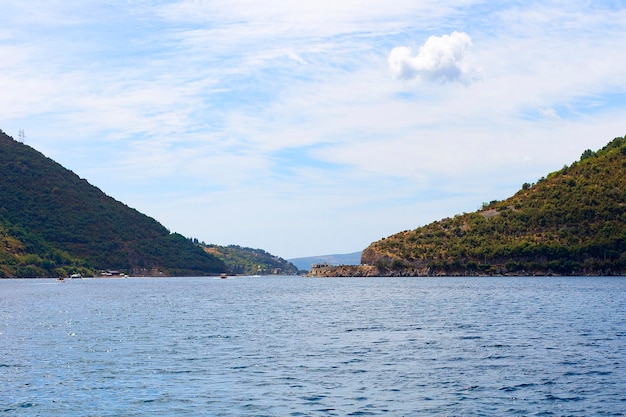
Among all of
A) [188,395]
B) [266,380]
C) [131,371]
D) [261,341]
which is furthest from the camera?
[261,341]

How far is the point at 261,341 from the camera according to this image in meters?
70.8

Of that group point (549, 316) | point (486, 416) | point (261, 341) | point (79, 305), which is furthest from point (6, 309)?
point (486, 416)

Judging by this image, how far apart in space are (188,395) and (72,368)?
1418 cm

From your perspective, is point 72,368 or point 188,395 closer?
point 188,395

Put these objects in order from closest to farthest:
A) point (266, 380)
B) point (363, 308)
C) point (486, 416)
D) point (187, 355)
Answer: point (486, 416), point (266, 380), point (187, 355), point (363, 308)

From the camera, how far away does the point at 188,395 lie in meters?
44.9

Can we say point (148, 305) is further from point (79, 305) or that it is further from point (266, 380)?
point (266, 380)

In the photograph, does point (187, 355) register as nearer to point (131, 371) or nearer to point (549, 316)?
point (131, 371)

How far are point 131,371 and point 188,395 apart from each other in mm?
10118

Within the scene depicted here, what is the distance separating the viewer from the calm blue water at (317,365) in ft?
138

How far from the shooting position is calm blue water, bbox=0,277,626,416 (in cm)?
4212

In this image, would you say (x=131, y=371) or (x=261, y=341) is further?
(x=261, y=341)

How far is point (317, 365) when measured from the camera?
182 ft

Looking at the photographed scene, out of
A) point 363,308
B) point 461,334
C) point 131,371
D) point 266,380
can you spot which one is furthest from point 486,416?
point 363,308
